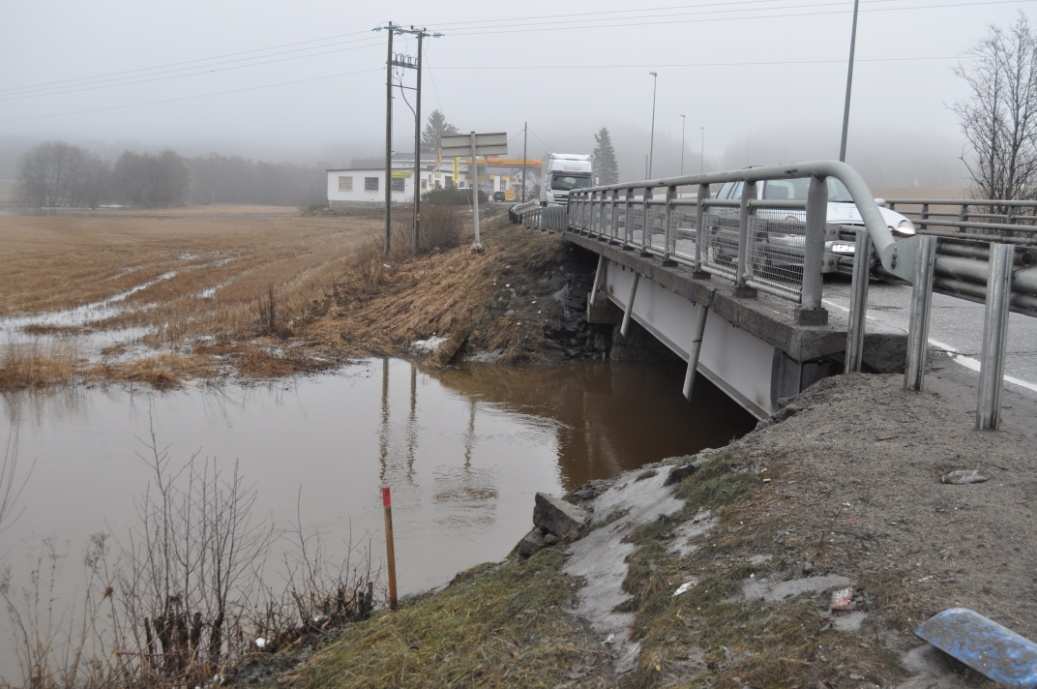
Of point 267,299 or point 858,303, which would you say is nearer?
point 858,303

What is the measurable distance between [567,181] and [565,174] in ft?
1.37

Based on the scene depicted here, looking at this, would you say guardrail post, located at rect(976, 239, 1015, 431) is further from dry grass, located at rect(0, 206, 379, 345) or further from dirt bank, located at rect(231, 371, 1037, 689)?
dry grass, located at rect(0, 206, 379, 345)

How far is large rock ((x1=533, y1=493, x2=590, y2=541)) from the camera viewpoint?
20.4ft

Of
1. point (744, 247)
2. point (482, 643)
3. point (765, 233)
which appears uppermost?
point (765, 233)

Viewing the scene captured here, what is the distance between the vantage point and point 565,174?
4519 cm

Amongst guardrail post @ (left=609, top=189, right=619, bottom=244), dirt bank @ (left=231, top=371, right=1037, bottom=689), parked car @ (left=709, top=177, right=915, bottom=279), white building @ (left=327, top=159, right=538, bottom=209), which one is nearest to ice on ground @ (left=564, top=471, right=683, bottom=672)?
dirt bank @ (left=231, top=371, right=1037, bottom=689)

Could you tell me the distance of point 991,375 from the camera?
5.64m

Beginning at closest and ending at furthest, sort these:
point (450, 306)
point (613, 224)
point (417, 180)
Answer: point (613, 224)
point (450, 306)
point (417, 180)

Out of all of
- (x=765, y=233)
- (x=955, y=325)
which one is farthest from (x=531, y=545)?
(x=955, y=325)

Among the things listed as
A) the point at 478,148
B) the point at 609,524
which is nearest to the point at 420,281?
the point at 478,148

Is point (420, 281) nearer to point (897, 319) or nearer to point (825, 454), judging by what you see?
point (897, 319)

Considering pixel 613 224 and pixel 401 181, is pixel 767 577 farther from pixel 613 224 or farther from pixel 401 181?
pixel 401 181

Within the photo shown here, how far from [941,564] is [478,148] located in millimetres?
30419

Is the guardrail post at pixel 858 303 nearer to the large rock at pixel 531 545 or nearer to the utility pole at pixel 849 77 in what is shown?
the large rock at pixel 531 545
